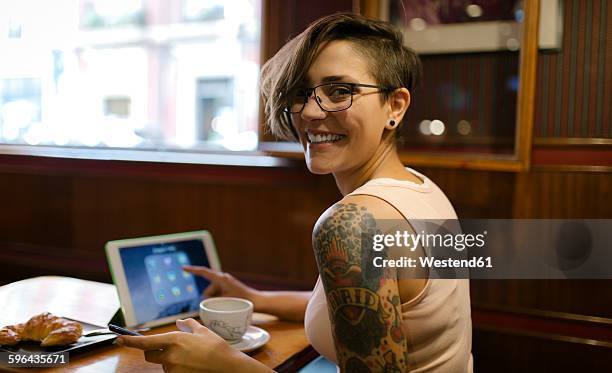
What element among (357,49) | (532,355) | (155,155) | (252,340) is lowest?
(532,355)

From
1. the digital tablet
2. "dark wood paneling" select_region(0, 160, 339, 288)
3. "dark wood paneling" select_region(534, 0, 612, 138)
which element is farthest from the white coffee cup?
"dark wood paneling" select_region(534, 0, 612, 138)

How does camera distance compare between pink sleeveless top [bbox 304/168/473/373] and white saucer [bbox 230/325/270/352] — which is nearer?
pink sleeveless top [bbox 304/168/473/373]

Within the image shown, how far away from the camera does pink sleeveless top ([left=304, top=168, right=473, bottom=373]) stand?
1.05 metres

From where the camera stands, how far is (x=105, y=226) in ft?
11.1

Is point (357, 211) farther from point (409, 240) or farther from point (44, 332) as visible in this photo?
point (44, 332)

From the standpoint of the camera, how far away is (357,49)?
121 centimetres

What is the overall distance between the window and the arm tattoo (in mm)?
2411

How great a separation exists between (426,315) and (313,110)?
490 millimetres

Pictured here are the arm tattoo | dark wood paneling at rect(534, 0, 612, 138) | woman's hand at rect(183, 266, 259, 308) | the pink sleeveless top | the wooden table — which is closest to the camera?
the arm tattoo

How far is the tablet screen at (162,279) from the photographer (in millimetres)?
1396

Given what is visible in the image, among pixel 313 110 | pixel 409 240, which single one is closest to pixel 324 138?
pixel 313 110

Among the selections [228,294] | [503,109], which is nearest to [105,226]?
[228,294]

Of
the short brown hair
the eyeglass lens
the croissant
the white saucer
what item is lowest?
the white saucer

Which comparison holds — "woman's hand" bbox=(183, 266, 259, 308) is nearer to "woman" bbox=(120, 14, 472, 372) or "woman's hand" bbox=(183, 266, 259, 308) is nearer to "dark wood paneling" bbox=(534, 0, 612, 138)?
"woman" bbox=(120, 14, 472, 372)
